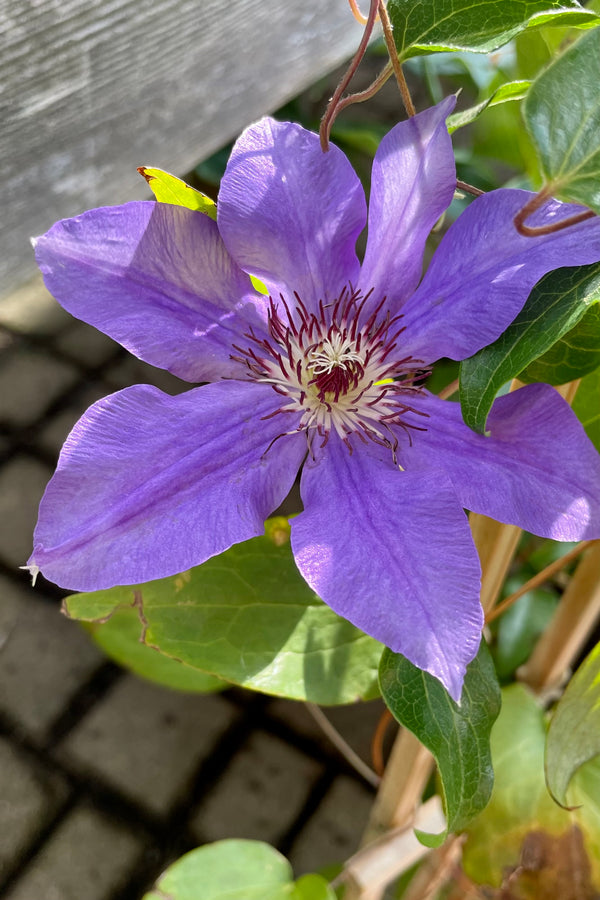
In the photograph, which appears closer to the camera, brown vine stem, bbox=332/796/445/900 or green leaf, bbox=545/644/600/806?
green leaf, bbox=545/644/600/806

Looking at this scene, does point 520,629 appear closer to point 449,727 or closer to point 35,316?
point 449,727

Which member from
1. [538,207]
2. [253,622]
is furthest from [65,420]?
[538,207]

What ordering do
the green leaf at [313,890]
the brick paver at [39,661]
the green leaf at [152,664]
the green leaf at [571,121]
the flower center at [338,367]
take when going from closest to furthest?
the green leaf at [571,121]
the flower center at [338,367]
the green leaf at [313,890]
the green leaf at [152,664]
the brick paver at [39,661]

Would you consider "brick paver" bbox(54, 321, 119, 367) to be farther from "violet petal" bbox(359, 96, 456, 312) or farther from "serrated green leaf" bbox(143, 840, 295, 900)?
"violet petal" bbox(359, 96, 456, 312)

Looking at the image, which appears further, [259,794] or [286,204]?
[259,794]

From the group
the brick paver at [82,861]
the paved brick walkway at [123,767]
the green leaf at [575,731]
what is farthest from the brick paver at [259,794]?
the green leaf at [575,731]

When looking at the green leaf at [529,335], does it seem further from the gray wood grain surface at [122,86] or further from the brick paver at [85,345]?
the brick paver at [85,345]

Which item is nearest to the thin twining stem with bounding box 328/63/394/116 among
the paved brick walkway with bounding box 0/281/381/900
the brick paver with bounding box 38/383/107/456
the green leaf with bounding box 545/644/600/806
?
the green leaf with bounding box 545/644/600/806
